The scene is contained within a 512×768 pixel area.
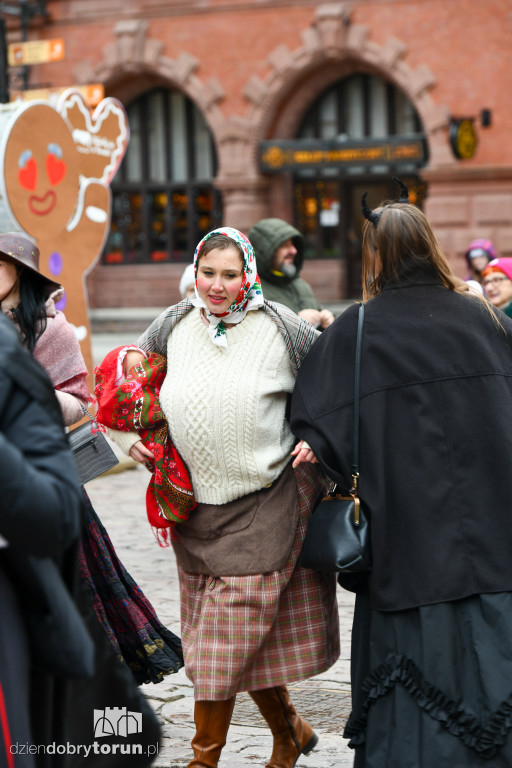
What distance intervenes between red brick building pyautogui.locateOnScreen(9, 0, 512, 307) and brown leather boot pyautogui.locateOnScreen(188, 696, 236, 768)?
747 inches

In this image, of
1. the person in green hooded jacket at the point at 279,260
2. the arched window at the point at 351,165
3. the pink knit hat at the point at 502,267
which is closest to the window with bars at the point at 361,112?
the arched window at the point at 351,165

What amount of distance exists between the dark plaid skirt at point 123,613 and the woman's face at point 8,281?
737 millimetres

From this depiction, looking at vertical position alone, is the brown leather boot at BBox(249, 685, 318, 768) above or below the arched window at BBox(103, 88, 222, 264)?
below

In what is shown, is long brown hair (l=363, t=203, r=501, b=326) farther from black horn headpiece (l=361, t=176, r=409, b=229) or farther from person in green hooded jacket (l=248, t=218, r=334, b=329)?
person in green hooded jacket (l=248, t=218, r=334, b=329)

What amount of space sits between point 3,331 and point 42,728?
83cm

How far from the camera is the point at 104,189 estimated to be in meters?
A: 10.8

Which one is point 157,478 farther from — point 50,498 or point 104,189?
point 104,189

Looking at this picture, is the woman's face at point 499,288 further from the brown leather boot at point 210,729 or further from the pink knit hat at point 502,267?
the brown leather boot at point 210,729

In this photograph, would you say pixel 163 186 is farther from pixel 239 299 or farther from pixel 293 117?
pixel 239 299

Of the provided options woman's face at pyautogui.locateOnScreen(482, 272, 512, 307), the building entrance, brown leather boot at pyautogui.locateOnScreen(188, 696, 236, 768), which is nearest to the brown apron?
brown leather boot at pyautogui.locateOnScreen(188, 696, 236, 768)

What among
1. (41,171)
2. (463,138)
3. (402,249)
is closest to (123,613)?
(402,249)

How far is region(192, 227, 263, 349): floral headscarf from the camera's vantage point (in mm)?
3975

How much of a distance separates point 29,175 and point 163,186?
60.4 ft

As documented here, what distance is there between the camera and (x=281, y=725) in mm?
4125
